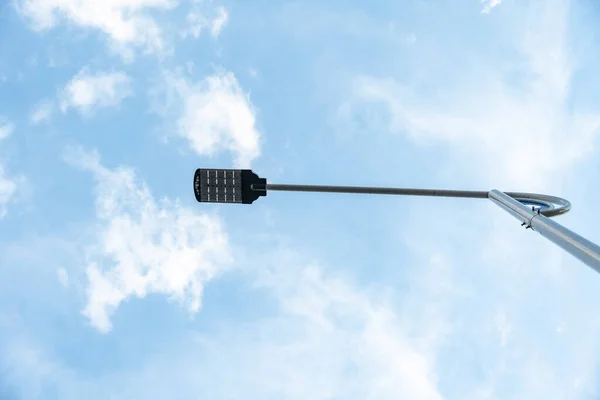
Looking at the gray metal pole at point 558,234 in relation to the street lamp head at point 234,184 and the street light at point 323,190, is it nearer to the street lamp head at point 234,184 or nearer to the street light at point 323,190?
the street light at point 323,190

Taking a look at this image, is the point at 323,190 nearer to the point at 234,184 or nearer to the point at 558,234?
the point at 234,184

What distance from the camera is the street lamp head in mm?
24688

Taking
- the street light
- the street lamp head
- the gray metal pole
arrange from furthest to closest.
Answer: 1. the street lamp head
2. the street light
3. the gray metal pole

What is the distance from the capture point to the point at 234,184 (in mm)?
24734

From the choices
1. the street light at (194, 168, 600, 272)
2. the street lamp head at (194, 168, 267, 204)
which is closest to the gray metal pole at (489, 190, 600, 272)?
the street light at (194, 168, 600, 272)

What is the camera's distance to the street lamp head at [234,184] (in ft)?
81.0

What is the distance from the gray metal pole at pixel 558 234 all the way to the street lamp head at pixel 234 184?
38.2 ft

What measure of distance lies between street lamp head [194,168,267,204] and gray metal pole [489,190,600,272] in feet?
38.2

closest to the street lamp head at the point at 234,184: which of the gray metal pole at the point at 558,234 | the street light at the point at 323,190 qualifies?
the street light at the point at 323,190

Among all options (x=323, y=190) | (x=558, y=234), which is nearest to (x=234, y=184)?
(x=323, y=190)

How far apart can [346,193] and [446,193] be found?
15.4ft

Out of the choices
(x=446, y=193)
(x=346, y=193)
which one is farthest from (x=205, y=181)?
(x=446, y=193)

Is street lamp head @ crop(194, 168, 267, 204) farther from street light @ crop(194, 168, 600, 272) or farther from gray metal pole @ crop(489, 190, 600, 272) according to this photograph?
gray metal pole @ crop(489, 190, 600, 272)

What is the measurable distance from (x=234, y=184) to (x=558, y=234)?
1490 centimetres
